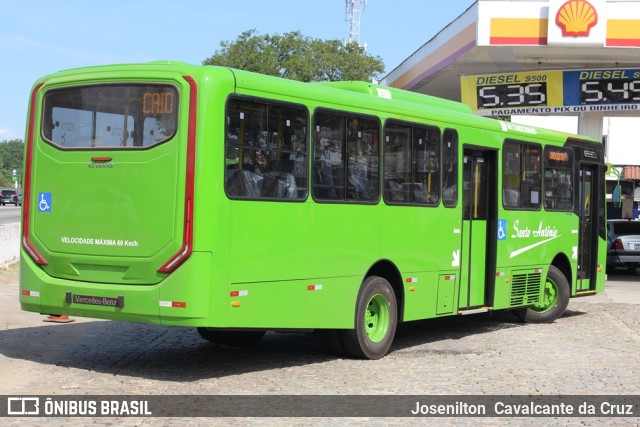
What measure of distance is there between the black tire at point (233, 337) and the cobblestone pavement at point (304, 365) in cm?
11

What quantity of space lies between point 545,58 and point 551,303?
411 inches

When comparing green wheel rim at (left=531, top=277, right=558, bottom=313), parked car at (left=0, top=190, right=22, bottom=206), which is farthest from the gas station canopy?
parked car at (left=0, top=190, right=22, bottom=206)

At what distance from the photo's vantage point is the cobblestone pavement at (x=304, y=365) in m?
8.85

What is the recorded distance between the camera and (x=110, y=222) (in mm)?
9352

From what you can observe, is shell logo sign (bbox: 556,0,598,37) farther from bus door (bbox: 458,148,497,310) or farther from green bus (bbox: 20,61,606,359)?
green bus (bbox: 20,61,606,359)

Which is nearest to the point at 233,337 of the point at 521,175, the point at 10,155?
the point at 521,175

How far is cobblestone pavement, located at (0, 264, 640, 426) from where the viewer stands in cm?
885

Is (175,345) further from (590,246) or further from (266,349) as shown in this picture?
(590,246)

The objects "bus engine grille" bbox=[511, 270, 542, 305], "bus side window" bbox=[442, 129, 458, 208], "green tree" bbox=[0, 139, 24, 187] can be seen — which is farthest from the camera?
"green tree" bbox=[0, 139, 24, 187]

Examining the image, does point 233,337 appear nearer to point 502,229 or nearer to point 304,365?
point 304,365

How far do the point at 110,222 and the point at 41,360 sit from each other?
77.4 inches

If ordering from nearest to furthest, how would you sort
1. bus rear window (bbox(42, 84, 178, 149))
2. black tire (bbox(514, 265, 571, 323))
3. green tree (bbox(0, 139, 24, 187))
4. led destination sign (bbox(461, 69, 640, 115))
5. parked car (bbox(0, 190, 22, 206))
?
bus rear window (bbox(42, 84, 178, 149)) < black tire (bbox(514, 265, 571, 323)) < led destination sign (bbox(461, 69, 640, 115)) < parked car (bbox(0, 190, 22, 206)) < green tree (bbox(0, 139, 24, 187))

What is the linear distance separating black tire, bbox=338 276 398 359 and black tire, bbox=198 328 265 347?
3.94 feet

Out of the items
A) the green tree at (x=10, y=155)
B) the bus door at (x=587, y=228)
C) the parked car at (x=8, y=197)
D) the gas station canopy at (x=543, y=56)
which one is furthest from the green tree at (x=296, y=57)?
the green tree at (x=10, y=155)
